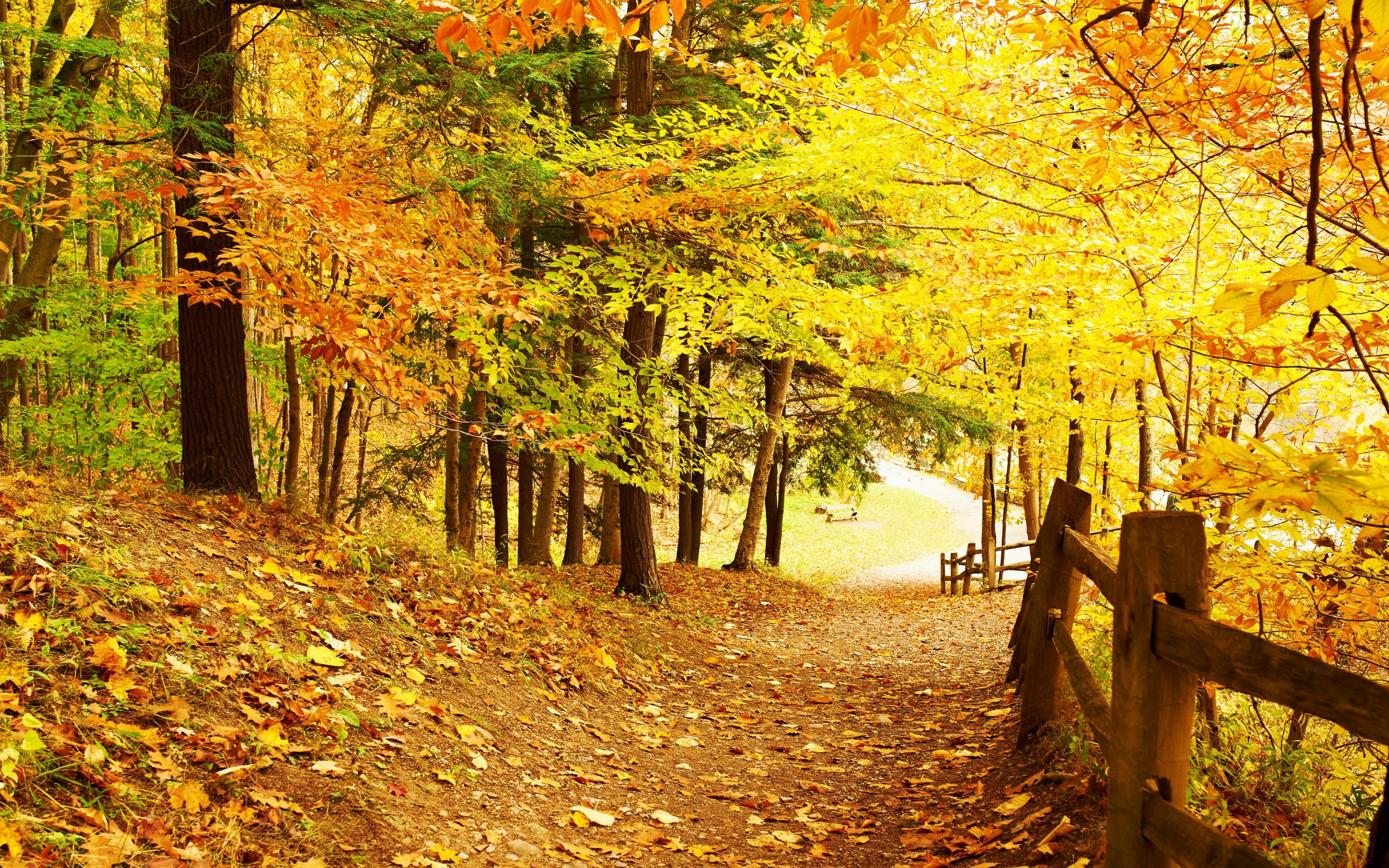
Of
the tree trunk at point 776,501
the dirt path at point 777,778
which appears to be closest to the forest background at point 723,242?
the dirt path at point 777,778

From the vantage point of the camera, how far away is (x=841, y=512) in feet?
124

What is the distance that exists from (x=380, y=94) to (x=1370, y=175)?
33.3ft

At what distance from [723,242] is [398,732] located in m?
6.19

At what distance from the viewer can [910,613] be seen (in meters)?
15.4

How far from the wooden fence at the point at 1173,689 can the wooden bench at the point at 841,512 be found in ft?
110

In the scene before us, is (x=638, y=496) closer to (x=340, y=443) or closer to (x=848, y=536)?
(x=340, y=443)

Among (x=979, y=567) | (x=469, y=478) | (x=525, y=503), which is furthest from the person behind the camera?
(x=979, y=567)


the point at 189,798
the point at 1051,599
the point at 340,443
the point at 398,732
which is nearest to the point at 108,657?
the point at 189,798

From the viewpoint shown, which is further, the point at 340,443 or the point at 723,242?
the point at 340,443

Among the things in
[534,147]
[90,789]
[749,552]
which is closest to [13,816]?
[90,789]

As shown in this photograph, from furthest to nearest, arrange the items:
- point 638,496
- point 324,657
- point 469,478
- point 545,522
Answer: point 545,522, point 469,478, point 638,496, point 324,657

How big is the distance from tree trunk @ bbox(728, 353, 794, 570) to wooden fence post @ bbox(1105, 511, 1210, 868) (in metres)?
12.4

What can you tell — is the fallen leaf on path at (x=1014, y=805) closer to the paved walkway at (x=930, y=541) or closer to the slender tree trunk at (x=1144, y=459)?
the slender tree trunk at (x=1144, y=459)

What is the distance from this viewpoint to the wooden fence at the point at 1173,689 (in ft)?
6.35
